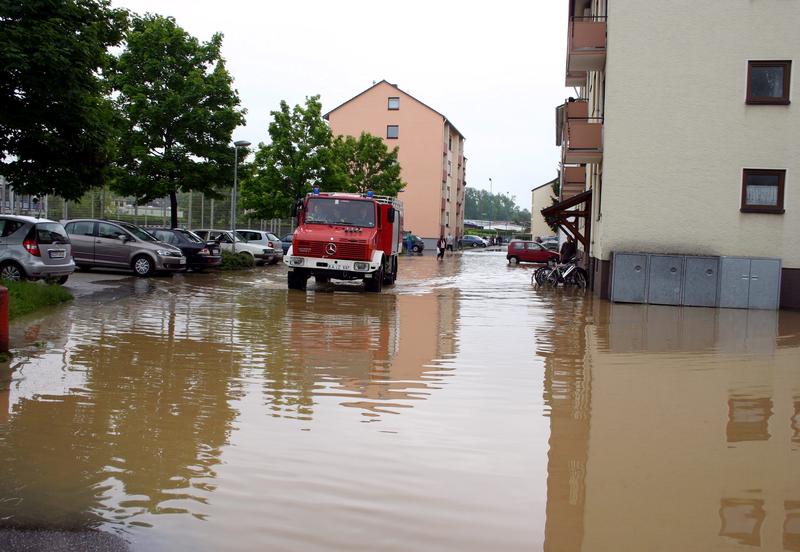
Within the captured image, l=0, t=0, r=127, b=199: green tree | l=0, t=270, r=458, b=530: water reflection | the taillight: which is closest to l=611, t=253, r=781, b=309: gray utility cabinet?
l=0, t=270, r=458, b=530: water reflection

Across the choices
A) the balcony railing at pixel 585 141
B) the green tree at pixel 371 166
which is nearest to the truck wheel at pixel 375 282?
the balcony railing at pixel 585 141

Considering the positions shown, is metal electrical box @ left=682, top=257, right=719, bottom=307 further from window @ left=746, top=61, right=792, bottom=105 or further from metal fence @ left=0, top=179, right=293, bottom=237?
metal fence @ left=0, top=179, right=293, bottom=237

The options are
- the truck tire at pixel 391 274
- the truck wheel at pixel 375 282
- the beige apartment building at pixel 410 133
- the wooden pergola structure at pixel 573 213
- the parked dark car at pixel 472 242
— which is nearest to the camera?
the truck wheel at pixel 375 282

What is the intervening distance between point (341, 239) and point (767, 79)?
11.8m

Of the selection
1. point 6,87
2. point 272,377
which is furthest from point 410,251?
point 272,377

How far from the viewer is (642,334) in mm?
13930

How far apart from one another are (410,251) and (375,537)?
58709 mm

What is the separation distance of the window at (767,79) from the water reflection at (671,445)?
10269mm

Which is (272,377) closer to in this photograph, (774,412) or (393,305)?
(774,412)

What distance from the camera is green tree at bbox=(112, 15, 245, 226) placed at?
2944 centimetres

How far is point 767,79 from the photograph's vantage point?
2069cm

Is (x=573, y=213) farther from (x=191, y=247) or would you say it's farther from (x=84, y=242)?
(x=84, y=242)

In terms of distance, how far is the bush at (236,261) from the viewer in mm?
30531

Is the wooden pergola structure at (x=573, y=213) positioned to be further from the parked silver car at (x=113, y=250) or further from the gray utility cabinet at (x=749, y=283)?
the parked silver car at (x=113, y=250)
